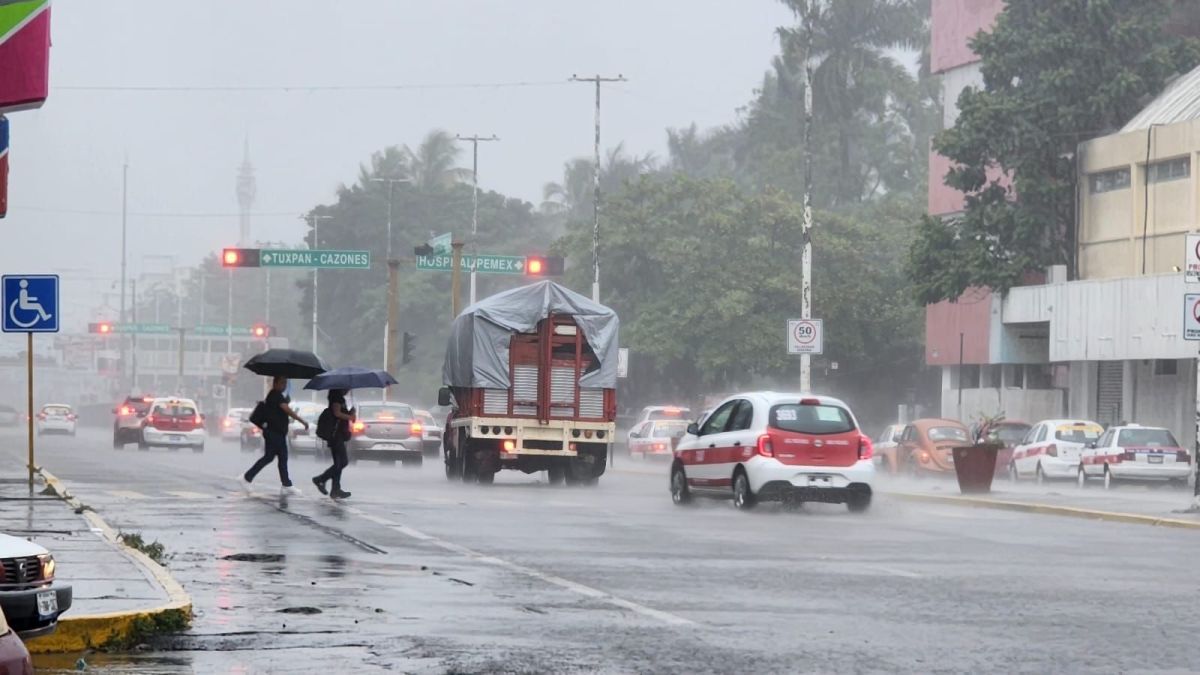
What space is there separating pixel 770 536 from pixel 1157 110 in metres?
36.6

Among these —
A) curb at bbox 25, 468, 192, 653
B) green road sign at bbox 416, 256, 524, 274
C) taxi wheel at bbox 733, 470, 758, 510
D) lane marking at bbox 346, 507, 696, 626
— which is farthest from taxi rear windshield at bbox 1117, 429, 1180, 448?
curb at bbox 25, 468, 192, 653

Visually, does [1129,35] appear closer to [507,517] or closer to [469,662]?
[507,517]

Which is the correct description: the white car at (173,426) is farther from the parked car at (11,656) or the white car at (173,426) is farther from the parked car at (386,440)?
the parked car at (11,656)

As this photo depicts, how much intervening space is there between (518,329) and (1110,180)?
25.2 m

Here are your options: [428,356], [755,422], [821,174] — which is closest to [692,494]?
[755,422]

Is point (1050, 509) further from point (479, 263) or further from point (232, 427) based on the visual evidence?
point (232, 427)

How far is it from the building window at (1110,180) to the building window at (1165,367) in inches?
182

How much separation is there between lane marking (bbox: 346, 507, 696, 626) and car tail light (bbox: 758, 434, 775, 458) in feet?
20.2

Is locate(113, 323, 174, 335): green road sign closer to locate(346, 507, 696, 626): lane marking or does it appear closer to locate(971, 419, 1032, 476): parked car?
locate(971, 419, 1032, 476): parked car

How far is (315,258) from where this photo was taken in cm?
6981

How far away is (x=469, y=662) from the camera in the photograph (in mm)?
11664

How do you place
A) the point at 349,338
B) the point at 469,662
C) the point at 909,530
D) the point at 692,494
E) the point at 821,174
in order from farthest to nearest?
the point at 349,338
the point at 821,174
the point at 692,494
the point at 909,530
the point at 469,662

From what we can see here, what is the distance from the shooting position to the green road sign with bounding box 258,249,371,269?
6850 centimetres

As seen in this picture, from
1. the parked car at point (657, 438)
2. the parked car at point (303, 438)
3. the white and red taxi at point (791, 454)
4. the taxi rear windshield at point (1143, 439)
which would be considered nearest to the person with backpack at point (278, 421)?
the white and red taxi at point (791, 454)
